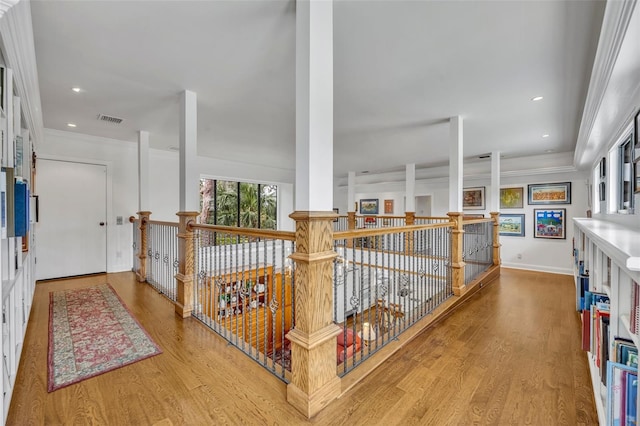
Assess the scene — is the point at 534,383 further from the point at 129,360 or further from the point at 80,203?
the point at 80,203

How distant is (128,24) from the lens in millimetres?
1963

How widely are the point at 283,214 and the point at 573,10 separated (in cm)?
717

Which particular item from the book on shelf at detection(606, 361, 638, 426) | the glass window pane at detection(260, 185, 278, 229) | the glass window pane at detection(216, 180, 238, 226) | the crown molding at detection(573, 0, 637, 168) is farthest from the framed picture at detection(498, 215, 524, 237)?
the glass window pane at detection(216, 180, 238, 226)

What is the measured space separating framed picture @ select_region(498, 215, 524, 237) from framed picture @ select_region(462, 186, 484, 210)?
557 millimetres

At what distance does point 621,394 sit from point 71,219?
6.39 meters

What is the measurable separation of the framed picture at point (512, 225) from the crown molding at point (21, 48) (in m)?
7.47

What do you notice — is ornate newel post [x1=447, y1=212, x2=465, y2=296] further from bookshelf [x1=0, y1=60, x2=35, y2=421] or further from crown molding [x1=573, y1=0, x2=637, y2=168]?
bookshelf [x1=0, y1=60, x2=35, y2=421]

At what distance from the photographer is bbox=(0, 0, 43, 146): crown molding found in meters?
1.59

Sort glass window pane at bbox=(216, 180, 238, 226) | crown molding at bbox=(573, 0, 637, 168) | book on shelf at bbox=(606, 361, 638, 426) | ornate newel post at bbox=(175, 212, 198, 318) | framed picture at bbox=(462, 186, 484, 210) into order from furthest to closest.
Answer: glass window pane at bbox=(216, 180, 238, 226)
framed picture at bbox=(462, 186, 484, 210)
ornate newel post at bbox=(175, 212, 198, 318)
crown molding at bbox=(573, 0, 637, 168)
book on shelf at bbox=(606, 361, 638, 426)

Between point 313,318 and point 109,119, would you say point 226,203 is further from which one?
point 313,318

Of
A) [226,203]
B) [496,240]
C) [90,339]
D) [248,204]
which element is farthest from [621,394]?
[248,204]

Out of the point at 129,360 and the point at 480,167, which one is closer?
the point at 129,360

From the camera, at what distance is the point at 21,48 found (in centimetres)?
188

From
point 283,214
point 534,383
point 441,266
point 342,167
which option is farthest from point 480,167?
point 534,383
